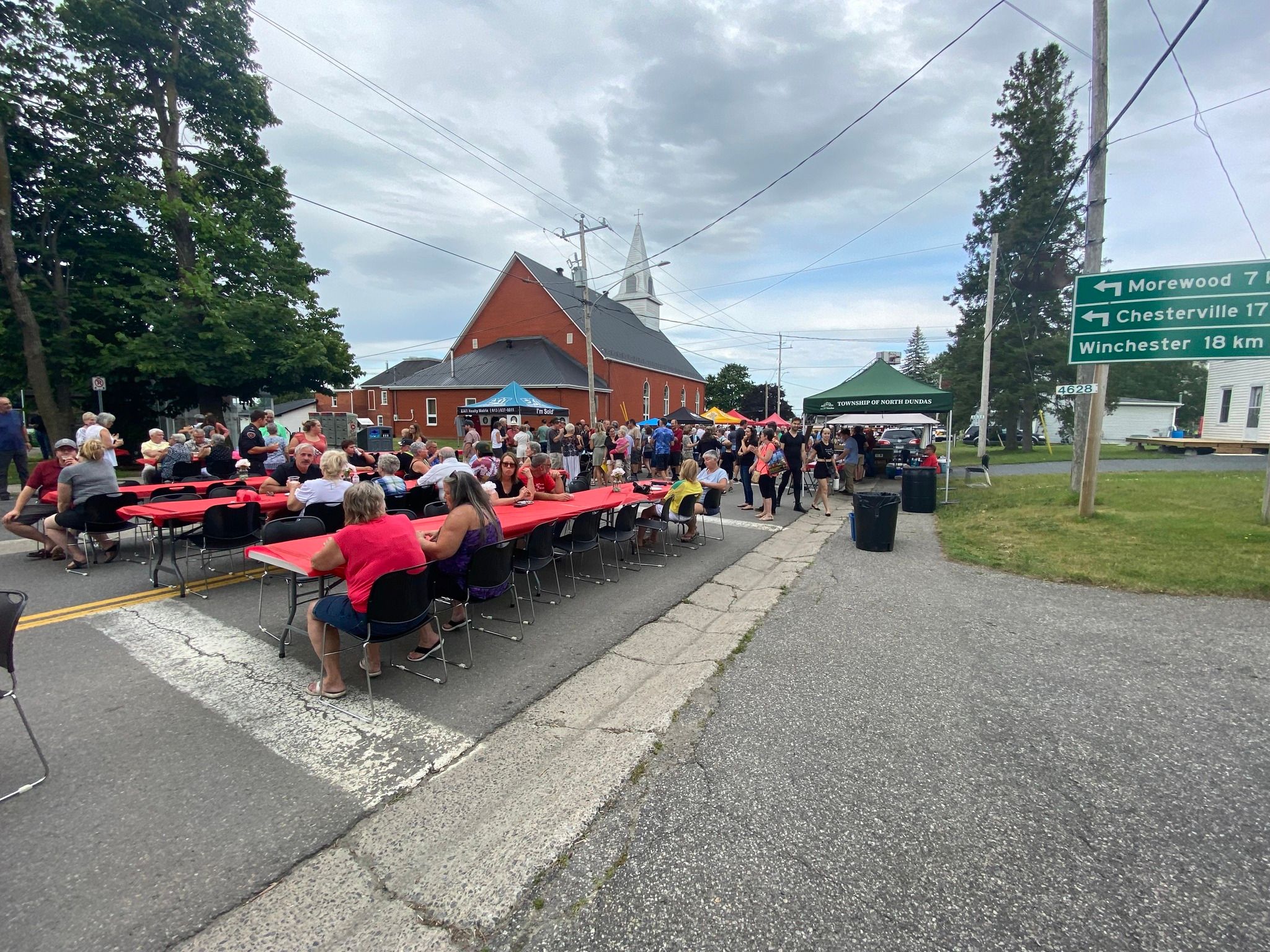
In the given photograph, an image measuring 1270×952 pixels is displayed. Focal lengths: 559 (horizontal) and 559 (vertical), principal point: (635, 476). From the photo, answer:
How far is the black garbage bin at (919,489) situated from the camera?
39.6 feet

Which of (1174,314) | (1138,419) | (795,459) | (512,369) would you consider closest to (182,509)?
(795,459)

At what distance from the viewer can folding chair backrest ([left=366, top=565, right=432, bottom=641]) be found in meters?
3.56

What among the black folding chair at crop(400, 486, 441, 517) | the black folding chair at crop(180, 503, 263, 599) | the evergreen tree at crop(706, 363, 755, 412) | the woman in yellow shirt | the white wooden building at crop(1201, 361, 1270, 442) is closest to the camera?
the black folding chair at crop(180, 503, 263, 599)

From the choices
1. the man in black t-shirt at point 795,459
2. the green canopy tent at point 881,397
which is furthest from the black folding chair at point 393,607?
the green canopy tent at point 881,397

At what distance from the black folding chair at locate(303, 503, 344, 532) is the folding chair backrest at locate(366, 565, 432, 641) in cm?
279

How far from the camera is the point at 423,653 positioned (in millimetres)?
4477

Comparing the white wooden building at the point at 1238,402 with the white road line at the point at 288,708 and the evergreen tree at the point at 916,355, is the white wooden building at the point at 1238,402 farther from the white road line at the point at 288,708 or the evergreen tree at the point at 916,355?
the evergreen tree at the point at 916,355

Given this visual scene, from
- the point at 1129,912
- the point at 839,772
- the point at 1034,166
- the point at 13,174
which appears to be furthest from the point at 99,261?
the point at 1034,166

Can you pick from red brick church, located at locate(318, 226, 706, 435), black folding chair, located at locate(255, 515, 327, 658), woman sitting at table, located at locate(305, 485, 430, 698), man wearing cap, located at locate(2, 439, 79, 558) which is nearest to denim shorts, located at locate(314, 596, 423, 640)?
woman sitting at table, located at locate(305, 485, 430, 698)

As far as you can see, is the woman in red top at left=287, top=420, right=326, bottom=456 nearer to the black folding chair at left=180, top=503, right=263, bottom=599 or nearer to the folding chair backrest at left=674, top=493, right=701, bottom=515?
the black folding chair at left=180, top=503, right=263, bottom=599

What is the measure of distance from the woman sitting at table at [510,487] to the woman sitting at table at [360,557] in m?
Answer: 2.70

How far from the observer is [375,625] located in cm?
372

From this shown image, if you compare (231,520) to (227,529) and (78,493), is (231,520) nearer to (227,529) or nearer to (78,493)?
(227,529)

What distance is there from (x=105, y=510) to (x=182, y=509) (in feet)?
4.65
